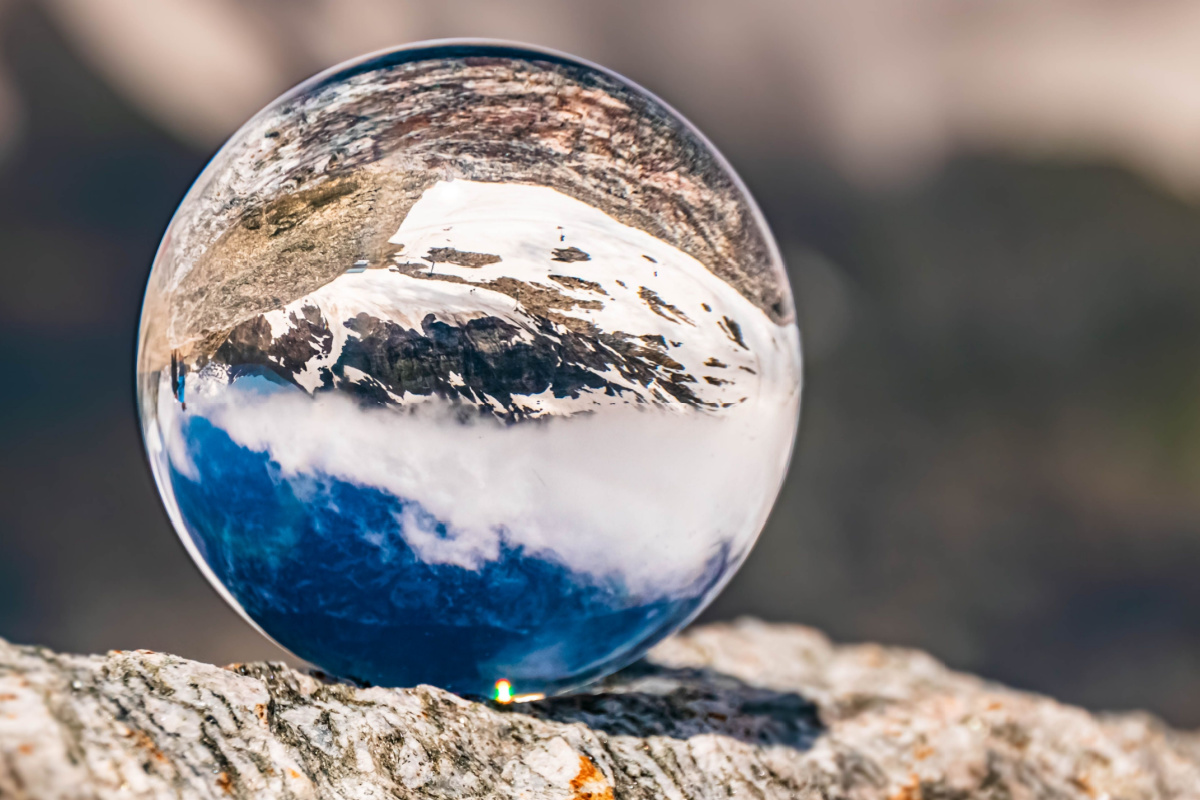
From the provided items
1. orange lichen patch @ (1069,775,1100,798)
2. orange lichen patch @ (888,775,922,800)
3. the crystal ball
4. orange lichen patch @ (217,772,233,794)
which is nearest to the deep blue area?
the crystal ball

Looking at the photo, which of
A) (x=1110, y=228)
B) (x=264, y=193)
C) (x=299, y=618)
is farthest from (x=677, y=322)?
(x=1110, y=228)

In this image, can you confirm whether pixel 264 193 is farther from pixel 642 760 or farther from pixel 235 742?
pixel 642 760

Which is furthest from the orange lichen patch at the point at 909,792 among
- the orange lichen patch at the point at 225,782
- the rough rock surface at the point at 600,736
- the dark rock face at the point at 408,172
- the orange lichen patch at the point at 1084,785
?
the orange lichen patch at the point at 225,782

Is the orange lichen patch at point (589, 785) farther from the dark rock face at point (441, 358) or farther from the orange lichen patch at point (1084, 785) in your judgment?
the orange lichen patch at point (1084, 785)

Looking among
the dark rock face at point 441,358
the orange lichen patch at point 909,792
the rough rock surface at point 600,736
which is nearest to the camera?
the rough rock surface at point 600,736

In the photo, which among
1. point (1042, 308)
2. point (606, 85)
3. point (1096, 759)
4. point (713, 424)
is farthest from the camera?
point (1042, 308)

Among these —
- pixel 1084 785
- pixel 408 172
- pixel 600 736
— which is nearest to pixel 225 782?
pixel 600 736
